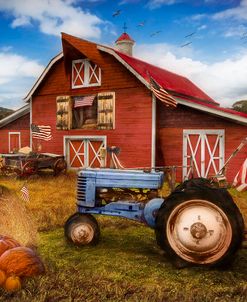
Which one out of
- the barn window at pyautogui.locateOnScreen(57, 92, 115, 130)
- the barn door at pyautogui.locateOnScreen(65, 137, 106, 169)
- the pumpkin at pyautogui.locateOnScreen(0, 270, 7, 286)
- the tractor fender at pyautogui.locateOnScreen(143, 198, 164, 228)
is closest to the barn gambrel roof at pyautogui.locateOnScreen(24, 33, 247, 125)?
the barn window at pyautogui.locateOnScreen(57, 92, 115, 130)

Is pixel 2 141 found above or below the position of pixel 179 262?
above

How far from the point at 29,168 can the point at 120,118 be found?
4.57 meters

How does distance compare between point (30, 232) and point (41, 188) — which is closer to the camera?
point (30, 232)

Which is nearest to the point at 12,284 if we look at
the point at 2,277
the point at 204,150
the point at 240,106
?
the point at 2,277

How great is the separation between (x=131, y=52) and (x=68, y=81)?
18.9 ft

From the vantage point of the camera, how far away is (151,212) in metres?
4.87

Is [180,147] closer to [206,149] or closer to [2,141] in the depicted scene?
[206,149]

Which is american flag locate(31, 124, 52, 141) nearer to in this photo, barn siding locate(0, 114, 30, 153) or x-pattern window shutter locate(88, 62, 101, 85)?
barn siding locate(0, 114, 30, 153)

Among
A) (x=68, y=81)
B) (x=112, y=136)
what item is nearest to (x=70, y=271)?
(x=112, y=136)

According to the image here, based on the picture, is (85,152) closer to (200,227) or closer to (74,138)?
(74,138)

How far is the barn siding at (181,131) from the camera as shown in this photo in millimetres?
12586

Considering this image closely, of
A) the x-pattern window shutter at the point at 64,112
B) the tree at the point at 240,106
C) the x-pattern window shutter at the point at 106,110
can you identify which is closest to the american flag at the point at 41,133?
the x-pattern window shutter at the point at 64,112

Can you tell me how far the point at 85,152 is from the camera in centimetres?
1622

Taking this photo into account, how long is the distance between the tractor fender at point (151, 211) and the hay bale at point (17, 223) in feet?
5.84
